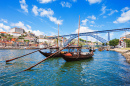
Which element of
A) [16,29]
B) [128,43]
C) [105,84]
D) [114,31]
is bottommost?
[105,84]

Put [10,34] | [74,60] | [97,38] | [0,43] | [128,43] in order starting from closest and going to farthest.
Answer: [74,60] → [128,43] → [97,38] → [0,43] → [10,34]

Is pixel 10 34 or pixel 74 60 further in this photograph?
pixel 10 34

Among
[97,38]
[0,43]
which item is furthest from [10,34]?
[97,38]

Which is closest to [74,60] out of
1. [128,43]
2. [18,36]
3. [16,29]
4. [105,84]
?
[105,84]

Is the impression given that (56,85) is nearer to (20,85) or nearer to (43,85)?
(43,85)

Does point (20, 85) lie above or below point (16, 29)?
below

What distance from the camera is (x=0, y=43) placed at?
360 ft

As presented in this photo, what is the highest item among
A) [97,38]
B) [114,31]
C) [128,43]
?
[114,31]

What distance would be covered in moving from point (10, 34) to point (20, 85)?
542 ft

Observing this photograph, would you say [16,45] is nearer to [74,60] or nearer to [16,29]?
[16,29]

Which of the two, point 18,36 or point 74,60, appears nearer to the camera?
point 74,60

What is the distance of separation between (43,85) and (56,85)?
111 cm

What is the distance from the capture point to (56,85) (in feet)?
24.7

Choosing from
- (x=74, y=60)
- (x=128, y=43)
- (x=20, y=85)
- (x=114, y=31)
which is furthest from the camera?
(x=114, y=31)
